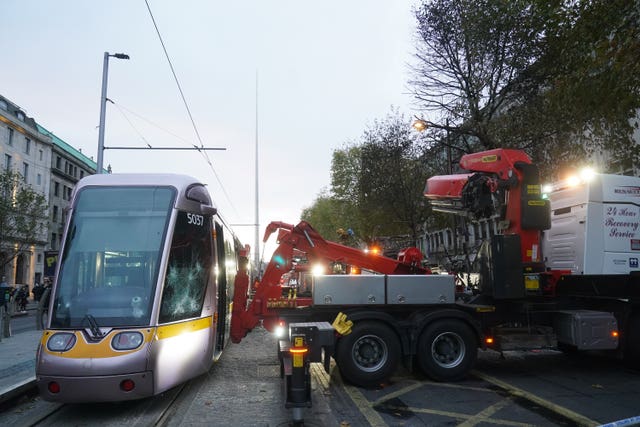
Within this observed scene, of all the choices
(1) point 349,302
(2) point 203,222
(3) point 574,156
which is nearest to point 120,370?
(2) point 203,222

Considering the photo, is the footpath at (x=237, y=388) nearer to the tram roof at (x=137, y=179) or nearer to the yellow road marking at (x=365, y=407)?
the yellow road marking at (x=365, y=407)

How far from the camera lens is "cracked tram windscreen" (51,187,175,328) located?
20.0 feet

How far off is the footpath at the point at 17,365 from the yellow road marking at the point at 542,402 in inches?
284

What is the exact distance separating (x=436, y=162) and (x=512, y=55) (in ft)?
26.9

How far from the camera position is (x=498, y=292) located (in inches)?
316

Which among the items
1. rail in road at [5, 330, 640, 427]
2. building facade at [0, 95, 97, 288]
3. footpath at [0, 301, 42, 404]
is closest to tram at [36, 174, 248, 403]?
rail in road at [5, 330, 640, 427]

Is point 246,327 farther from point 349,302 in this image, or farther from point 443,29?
point 443,29

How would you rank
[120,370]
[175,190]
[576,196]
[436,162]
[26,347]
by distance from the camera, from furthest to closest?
[436,162]
[26,347]
[576,196]
[175,190]
[120,370]

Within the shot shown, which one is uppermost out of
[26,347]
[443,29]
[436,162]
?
[443,29]

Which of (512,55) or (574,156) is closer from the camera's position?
(574,156)

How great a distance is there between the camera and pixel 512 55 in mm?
18406

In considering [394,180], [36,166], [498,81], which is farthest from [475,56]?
[36,166]

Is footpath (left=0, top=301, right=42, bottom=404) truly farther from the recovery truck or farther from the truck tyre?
the truck tyre

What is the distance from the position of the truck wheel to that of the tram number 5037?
2.86 metres
